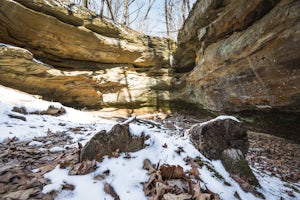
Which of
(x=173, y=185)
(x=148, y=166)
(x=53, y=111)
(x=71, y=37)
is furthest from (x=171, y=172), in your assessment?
(x=71, y=37)

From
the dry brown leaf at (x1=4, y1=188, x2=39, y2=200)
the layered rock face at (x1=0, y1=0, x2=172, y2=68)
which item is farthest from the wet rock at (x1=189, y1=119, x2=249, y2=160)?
the layered rock face at (x1=0, y1=0, x2=172, y2=68)

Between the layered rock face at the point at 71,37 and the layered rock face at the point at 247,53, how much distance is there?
333 centimetres

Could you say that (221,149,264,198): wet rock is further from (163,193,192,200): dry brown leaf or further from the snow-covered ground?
(163,193,192,200): dry brown leaf

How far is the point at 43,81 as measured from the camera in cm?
850

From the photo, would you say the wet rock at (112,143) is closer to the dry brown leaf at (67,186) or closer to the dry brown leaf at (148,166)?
the dry brown leaf at (148,166)

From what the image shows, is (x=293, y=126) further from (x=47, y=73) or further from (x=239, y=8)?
(x=47, y=73)

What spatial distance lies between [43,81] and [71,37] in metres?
2.85

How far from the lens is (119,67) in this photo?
10656 millimetres

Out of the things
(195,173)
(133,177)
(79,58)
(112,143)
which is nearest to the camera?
(133,177)

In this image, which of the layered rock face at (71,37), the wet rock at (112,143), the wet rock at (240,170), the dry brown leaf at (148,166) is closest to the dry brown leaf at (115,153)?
the wet rock at (112,143)

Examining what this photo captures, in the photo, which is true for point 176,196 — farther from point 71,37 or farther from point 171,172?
point 71,37

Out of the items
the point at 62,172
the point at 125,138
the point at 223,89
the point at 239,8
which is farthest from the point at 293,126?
the point at 62,172

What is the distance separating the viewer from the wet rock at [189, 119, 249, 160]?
2922 mm

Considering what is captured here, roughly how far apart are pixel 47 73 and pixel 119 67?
4.18m
